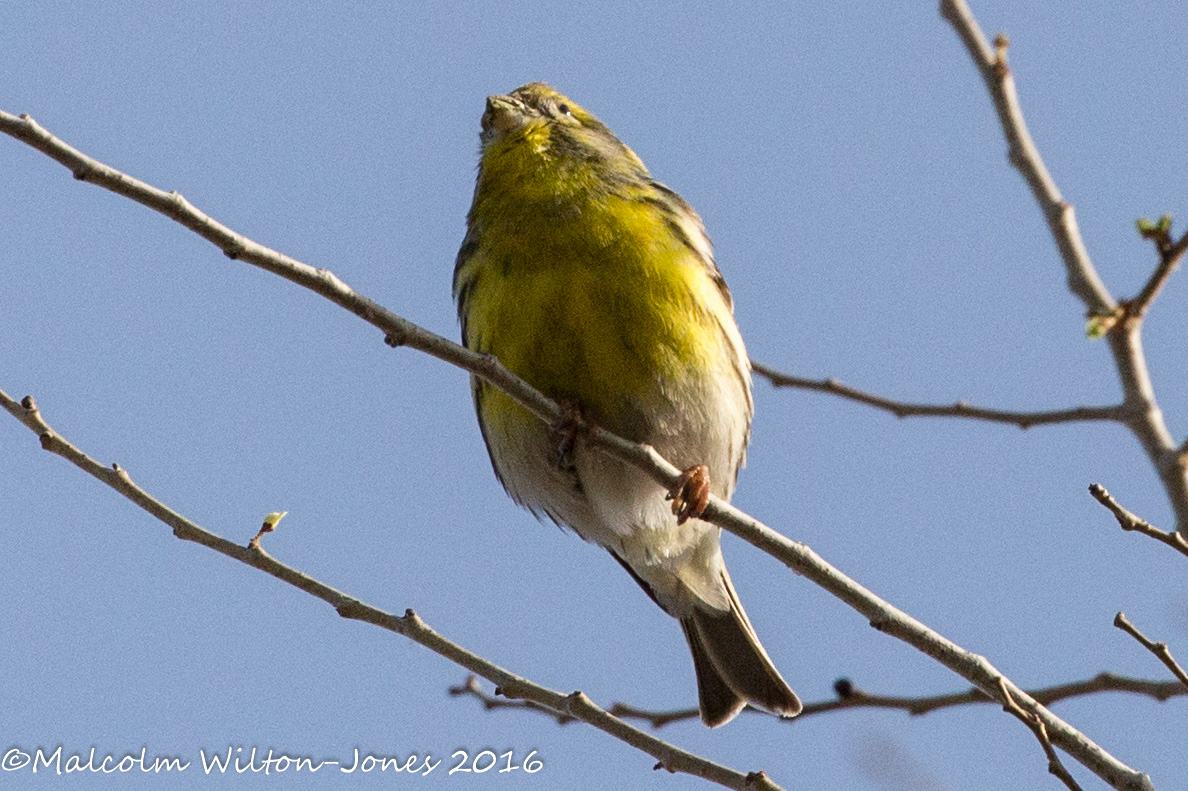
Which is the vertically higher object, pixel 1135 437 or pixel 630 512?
pixel 630 512

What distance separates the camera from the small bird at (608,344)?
16.5ft

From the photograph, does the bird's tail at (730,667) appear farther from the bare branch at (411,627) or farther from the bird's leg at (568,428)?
the bare branch at (411,627)

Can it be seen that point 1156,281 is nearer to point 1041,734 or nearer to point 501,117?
point 1041,734

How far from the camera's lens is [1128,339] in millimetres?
2982

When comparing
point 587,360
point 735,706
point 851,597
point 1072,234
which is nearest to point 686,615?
point 735,706

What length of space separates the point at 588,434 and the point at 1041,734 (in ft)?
4.81

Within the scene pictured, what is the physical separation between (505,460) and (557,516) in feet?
1.41

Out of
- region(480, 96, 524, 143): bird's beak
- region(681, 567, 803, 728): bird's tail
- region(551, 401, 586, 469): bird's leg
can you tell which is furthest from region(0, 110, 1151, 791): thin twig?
region(480, 96, 524, 143): bird's beak

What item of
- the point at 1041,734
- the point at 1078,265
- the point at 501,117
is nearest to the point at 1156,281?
the point at 1078,265

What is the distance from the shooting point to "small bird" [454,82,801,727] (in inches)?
197

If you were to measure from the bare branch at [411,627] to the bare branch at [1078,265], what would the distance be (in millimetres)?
1454

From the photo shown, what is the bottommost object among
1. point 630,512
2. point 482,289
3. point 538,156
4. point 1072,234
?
point 1072,234

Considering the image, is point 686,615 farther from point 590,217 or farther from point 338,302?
point 338,302

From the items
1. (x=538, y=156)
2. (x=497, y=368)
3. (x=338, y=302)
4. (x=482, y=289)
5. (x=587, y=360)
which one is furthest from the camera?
(x=538, y=156)
